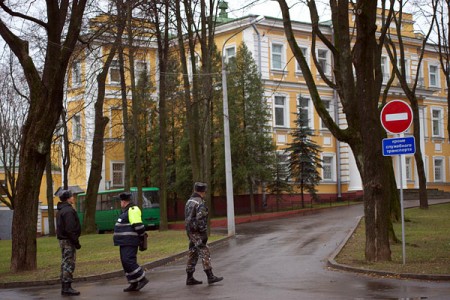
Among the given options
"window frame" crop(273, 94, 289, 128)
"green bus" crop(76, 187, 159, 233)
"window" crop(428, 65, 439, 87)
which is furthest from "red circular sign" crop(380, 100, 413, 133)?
"window" crop(428, 65, 439, 87)

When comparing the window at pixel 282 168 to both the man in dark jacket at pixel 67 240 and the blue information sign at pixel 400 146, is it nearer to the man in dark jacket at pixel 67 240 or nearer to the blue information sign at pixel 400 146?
the blue information sign at pixel 400 146

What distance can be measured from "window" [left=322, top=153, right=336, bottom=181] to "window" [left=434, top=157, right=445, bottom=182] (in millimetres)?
12142

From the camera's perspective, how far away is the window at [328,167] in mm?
54041

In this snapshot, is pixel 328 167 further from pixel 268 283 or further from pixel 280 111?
pixel 268 283

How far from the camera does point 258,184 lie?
149 ft

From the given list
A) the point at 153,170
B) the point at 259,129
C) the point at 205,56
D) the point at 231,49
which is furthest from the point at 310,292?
the point at 231,49

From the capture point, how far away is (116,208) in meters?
44.3

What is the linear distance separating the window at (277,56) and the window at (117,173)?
48.8 feet

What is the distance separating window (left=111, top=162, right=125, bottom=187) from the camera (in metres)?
55.9

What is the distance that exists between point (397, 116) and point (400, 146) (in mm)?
621

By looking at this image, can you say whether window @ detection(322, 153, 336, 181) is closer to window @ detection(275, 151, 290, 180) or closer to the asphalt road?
window @ detection(275, 151, 290, 180)

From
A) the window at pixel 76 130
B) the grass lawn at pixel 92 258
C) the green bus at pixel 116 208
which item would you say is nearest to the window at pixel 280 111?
the green bus at pixel 116 208

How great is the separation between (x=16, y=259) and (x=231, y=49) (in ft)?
123

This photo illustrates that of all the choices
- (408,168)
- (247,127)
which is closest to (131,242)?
(247,127)
